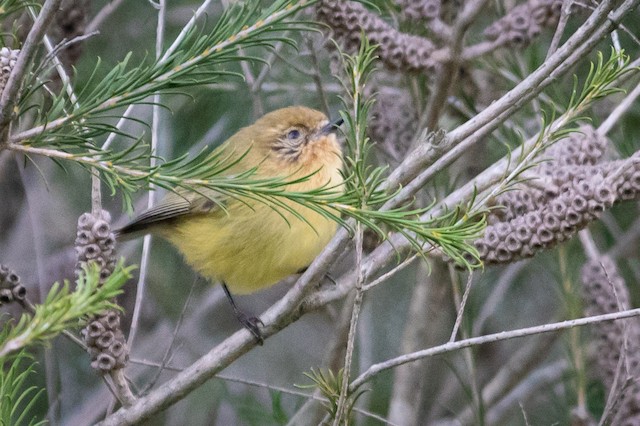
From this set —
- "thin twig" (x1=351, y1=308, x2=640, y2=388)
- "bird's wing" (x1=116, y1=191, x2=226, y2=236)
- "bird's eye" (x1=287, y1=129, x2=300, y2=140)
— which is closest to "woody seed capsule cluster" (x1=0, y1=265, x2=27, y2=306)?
"thin twig" (x1=351, y1=308, x2=640, y2=388)

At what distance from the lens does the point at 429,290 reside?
13.3 ft

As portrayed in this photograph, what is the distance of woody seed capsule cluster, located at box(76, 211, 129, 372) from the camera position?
93.3 inches

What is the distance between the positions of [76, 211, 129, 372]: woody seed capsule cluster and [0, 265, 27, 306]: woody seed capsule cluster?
16 cm

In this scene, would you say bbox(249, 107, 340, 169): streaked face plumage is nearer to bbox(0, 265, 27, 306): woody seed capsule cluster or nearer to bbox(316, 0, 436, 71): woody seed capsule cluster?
bbox(316, 0, 436, 71): woody seed capsule cluster

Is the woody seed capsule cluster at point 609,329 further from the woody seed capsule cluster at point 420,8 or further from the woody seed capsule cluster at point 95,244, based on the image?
the woody seed capsule cluster at point 95,244

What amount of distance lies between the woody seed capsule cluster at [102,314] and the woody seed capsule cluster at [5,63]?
495mm

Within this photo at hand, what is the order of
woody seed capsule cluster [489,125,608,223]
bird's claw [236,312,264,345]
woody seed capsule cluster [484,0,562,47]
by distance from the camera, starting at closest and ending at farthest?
1. woody seed capsule cluster [489,125,608,223]
2. bird's claw [236,312,264,345]
3. woody seed capsule cluster [484,0,562,47]

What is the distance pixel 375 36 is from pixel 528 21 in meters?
0.64

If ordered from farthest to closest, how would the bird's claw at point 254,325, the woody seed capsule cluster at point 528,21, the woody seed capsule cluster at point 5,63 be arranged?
the woody seed capsule cluster at point 528,21 < the bird's claw at point 254,325 < the woody seed capsule cluster at point 5,63

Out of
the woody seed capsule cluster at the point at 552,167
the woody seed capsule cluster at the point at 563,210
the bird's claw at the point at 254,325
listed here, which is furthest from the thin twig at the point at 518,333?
the bird's claw at the point at 254,325

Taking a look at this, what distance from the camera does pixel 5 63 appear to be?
2.03 metres

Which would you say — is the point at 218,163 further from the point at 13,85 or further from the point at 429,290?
the point at 429,290

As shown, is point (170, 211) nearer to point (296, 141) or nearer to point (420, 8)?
point (296, 141)

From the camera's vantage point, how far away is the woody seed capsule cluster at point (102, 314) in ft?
7.77
